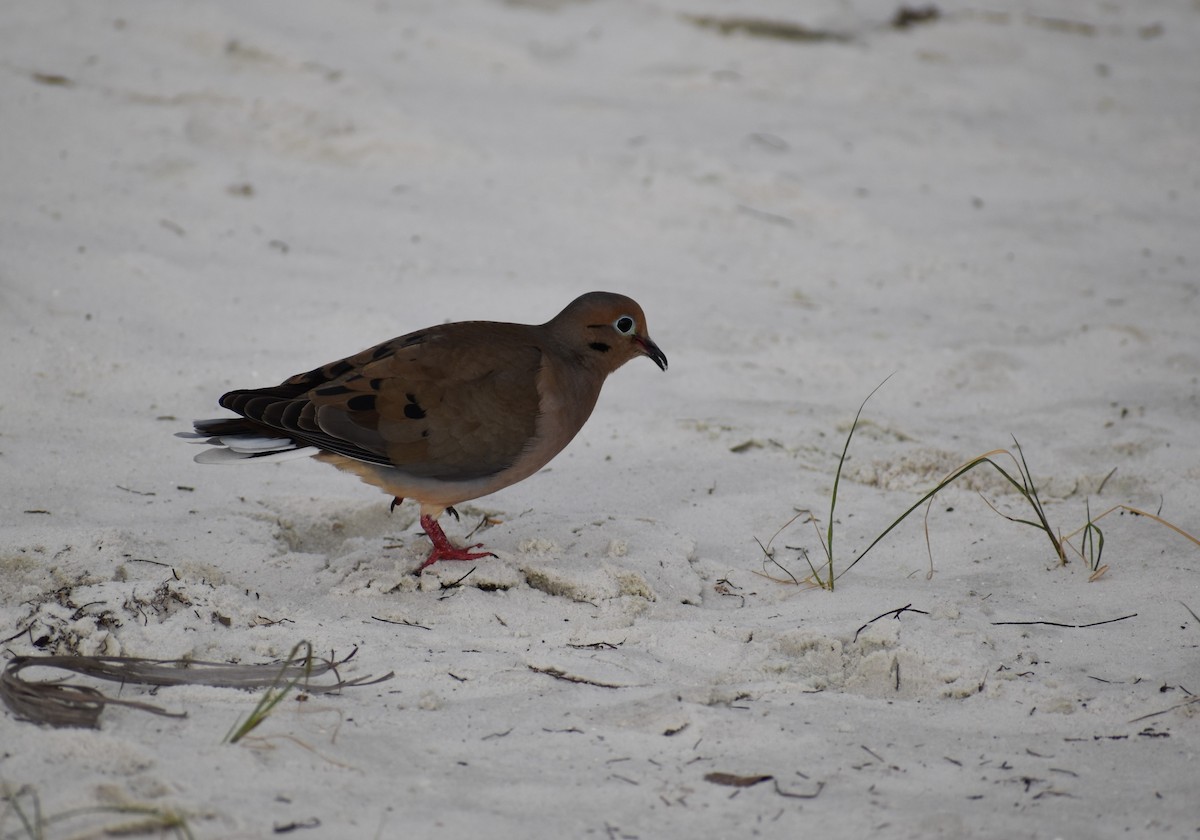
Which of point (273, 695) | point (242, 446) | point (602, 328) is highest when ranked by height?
point (602, 328)

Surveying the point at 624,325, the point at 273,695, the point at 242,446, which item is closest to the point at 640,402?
the point at 624,325

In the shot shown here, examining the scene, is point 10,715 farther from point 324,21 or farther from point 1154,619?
point 324,21

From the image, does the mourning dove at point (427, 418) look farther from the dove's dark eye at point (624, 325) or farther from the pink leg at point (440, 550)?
the dove's dark eye at point (624, 325)

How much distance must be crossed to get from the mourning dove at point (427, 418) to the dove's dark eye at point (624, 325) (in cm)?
30

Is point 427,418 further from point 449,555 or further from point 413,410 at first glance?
point 449,555

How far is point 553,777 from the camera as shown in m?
2.55

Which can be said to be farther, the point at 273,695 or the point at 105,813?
the point at 273,695

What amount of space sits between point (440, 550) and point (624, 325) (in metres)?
0.98

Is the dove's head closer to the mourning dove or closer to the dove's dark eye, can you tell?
the dove's dark eye

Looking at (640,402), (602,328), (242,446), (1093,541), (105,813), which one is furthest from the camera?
(640,402)

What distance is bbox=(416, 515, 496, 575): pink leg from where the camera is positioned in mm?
3551

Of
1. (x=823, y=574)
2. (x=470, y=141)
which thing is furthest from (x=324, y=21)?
(x=823, y=574)

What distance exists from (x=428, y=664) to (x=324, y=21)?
586 cm

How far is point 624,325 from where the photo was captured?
402cm
